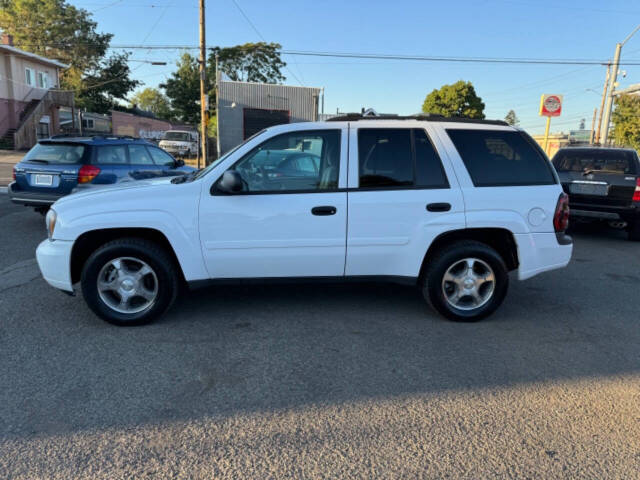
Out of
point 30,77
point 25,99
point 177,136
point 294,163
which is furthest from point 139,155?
point 30,77

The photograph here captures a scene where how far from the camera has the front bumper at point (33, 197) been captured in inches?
301

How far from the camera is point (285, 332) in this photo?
4062mm

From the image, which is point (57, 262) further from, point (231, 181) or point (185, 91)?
point (185, 91)

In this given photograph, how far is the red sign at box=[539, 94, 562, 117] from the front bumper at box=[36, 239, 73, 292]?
1707cm

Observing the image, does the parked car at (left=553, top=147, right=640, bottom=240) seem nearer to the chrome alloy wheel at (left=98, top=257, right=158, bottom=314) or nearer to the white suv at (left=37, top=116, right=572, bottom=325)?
the white suv at (left=37, top=116, right=572, bottom=325)

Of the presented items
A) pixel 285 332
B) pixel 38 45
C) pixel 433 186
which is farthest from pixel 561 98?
pixel 38 45

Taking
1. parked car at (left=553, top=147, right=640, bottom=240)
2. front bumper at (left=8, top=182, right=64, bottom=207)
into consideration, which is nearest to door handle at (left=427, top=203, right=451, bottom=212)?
parked car at (left=553, top=147, right=640, bottom=240)

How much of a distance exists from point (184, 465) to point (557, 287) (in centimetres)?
478

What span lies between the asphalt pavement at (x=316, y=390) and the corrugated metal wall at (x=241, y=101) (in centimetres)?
2315

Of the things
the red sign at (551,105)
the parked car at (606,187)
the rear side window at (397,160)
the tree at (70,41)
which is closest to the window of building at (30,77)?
the tree at (70,41)

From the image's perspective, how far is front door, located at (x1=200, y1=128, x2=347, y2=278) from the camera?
3.99 metres

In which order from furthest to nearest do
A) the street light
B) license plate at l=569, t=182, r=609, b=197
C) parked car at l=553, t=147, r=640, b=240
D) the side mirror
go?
the street light → license plate at l=569, t=182, r=609, b=197 → parked car at l=553, t=147, r=640, b=240 → the side mirror

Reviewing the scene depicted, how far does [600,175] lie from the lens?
805cm

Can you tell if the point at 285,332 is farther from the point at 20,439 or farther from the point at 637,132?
the point at 637,132
